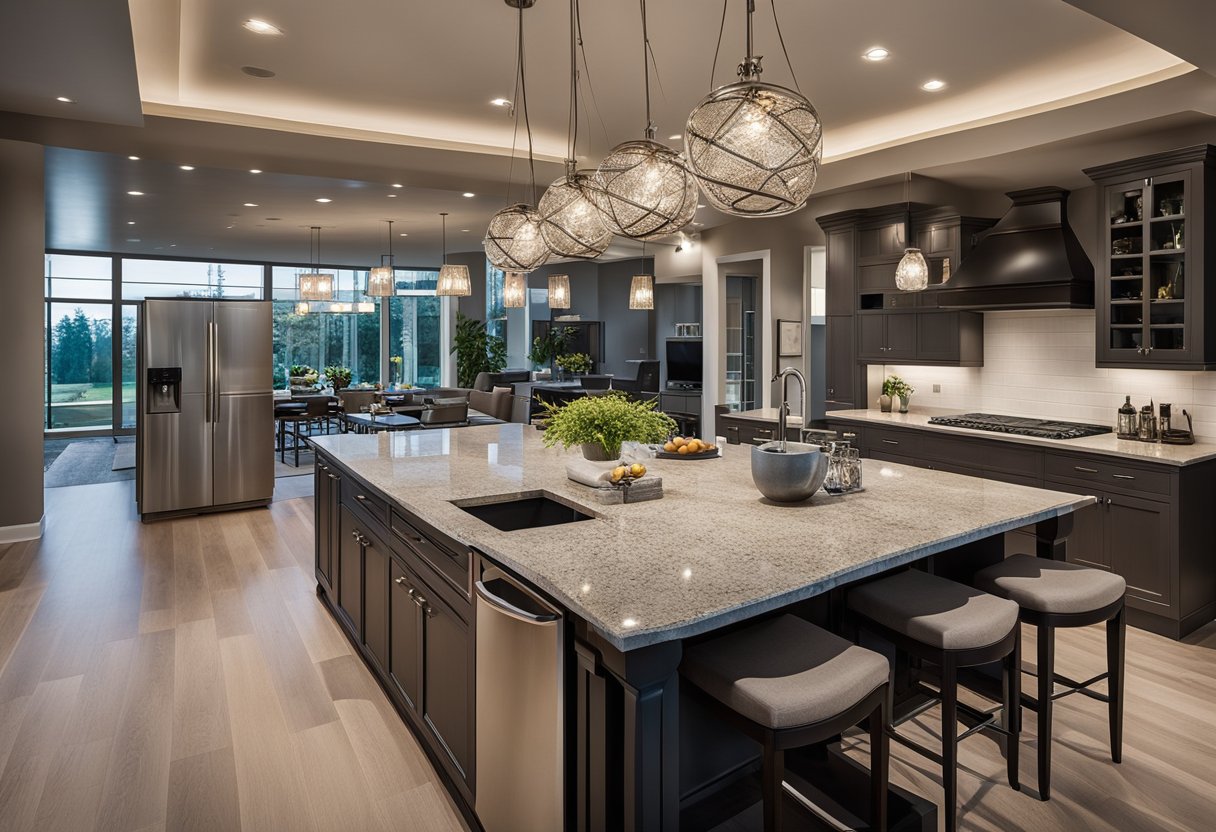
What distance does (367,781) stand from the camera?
2.54m

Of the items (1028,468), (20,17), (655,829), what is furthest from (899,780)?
(20,17)

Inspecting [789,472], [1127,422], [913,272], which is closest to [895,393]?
[913,272]

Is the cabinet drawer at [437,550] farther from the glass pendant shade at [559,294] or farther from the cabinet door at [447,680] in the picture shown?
the glass pendant shade at [559,294]

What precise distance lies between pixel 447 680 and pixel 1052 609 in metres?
1.99

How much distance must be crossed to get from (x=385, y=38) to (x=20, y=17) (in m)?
1.64

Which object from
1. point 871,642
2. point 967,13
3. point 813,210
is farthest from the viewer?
point 813,210

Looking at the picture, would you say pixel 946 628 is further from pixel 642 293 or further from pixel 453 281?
pixel 642 293

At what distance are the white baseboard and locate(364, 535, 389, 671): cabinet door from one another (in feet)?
12.9

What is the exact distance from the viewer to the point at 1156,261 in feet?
13.8

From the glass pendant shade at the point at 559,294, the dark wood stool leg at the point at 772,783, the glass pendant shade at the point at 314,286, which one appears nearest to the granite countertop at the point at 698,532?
the dark wood stool leg at the point at 772,783

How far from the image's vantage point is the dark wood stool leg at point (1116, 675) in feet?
8.35

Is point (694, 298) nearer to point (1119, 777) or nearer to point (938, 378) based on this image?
point (938, 378)

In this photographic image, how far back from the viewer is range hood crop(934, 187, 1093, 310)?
4.73 m

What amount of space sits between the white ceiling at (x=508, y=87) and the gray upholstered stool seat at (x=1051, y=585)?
2.14 meters
